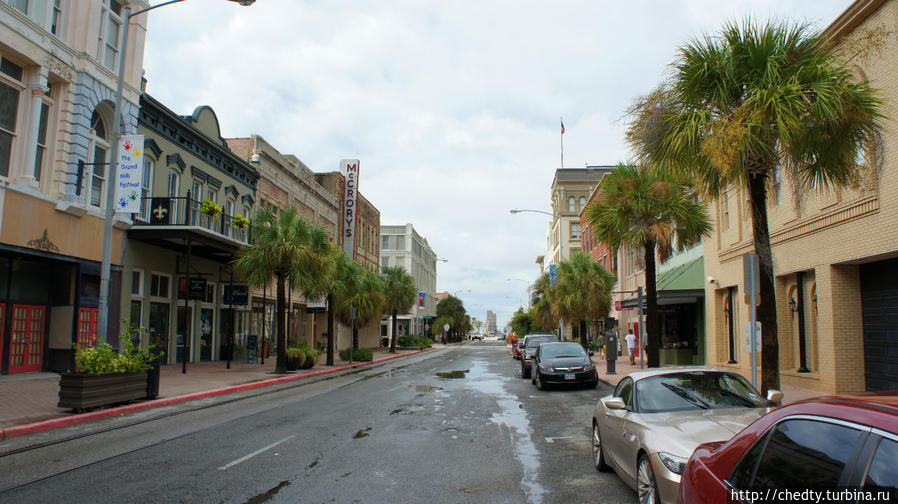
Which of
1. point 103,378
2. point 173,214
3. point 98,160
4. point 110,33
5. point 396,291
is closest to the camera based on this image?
point 103,378

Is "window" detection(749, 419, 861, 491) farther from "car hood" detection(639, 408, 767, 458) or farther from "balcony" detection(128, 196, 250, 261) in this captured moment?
"balcony" detection(128, 196, 250, 261)

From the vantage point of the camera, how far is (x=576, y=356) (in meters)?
19.5

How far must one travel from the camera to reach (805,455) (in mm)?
2760

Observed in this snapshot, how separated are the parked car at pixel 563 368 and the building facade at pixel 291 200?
1299cm

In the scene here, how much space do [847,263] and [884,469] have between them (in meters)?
14.8

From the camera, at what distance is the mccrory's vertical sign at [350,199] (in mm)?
50334

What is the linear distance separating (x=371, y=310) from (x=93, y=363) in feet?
88.0

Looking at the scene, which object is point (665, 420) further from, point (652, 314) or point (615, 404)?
point (652, 314)

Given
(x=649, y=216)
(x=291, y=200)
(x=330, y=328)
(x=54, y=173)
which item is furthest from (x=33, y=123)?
(x=291, y=200)

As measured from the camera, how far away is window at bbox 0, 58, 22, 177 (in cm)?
1725

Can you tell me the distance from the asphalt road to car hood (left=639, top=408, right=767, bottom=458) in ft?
3.26

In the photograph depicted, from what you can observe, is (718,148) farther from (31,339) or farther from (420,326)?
(420,326)

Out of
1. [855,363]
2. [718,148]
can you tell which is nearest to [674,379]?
[718,148]

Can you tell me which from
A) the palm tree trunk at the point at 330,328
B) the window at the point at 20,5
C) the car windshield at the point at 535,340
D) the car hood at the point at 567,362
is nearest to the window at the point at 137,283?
the palm tree trunk at the point at 330,328
